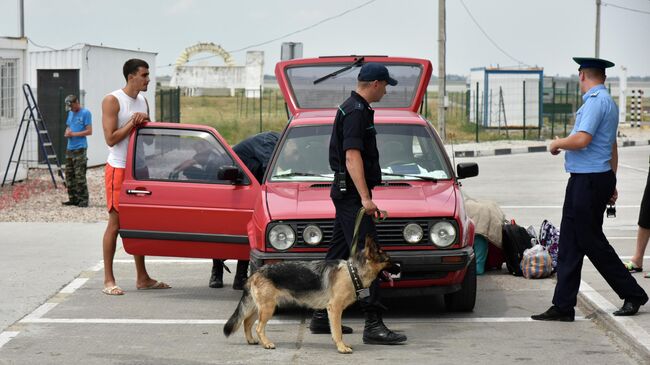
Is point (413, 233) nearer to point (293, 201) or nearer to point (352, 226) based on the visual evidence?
point (352, 226)

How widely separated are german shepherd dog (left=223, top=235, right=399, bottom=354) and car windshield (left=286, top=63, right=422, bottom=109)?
369 cm

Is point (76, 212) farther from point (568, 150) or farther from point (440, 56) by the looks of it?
point (440, 56)

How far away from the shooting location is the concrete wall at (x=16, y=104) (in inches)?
863

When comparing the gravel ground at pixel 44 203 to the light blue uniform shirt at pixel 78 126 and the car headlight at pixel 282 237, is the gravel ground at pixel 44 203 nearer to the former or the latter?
the light blue uniform shirt at pixel 78 126

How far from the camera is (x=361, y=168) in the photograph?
25.6 ft

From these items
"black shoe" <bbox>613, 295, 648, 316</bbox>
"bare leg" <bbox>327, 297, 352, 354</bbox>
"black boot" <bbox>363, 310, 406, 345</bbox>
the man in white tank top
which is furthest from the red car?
"black shoe" <bbox>613, 295, 648, 316</bbox>

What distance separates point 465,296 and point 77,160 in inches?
→ 407

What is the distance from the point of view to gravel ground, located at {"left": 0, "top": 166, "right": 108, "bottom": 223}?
16.4 metres

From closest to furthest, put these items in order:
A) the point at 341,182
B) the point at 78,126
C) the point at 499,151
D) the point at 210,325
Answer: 1. the point at 341,182
2. the point at 210,325
3. the point at 78,126
4. the point at 499,151

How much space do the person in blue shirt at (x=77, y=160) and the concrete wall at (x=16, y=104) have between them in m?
3.97

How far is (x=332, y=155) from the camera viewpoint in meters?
8.03

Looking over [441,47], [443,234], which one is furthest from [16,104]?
[443,234]

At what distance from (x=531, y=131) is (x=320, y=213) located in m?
36.4

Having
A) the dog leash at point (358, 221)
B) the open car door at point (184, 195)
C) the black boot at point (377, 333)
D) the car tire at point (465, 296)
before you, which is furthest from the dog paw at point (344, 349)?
the open car door at point (184, 195)
